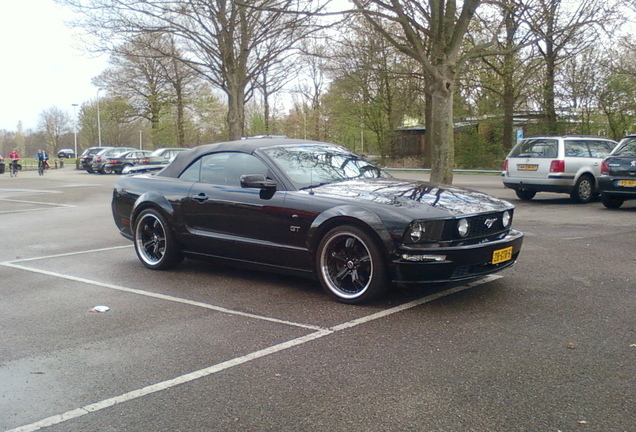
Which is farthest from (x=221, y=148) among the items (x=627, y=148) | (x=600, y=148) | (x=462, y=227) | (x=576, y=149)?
(x=600, y=148)

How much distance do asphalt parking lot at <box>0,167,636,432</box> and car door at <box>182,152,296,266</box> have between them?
40 centimetres

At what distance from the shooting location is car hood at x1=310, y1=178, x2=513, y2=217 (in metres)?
5.59

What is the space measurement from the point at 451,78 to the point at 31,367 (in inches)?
544

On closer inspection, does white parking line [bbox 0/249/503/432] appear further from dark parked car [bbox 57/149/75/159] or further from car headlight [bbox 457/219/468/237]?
dark parked car [bbox 57/149/75/159]

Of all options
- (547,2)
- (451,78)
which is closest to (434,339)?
(451,78)

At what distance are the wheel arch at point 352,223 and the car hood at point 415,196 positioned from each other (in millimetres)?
176

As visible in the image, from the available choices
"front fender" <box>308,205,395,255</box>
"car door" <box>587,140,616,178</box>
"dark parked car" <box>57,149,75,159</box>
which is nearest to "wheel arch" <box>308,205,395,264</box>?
"front fender" <box>308,205,395,255</box>

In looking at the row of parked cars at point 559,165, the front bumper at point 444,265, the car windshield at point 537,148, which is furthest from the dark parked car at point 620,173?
the front bumper at point 444,265

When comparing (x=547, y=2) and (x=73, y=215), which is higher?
(x=547, y=2)

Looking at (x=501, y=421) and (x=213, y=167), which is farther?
(x=213, y=167)

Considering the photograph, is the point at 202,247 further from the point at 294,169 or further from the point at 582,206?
the point at 582,206

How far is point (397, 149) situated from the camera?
42.6m

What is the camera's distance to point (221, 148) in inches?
282

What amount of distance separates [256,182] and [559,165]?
10.8 meters
